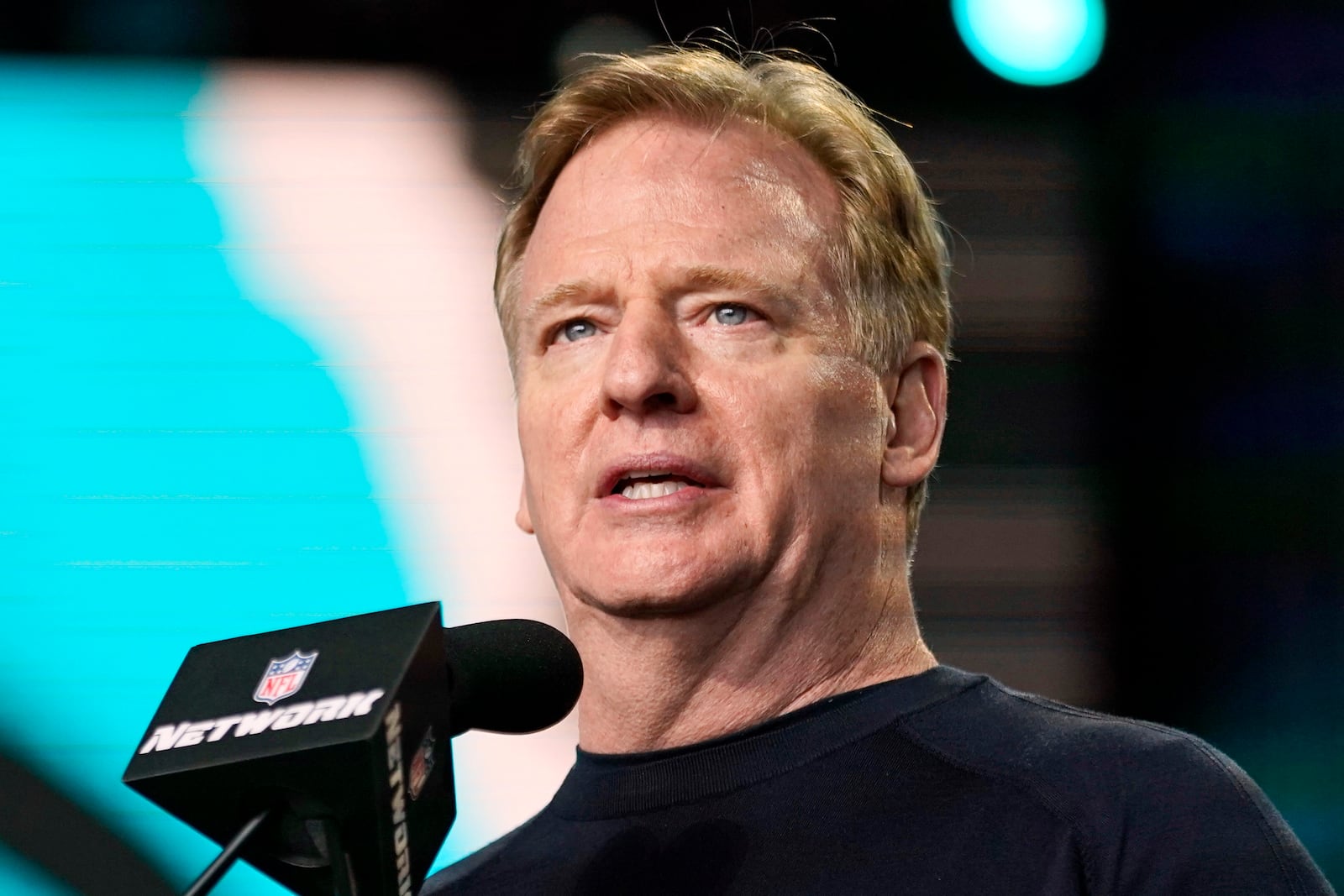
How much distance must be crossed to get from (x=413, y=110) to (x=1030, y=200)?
4.85 feet

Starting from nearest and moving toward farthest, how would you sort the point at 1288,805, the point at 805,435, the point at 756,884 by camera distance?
the point at 756,884, the point at 805,435, the point at 1288,805

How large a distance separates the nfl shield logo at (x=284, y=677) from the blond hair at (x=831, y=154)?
44.5 inches

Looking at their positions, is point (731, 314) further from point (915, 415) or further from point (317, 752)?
point (317, 752)

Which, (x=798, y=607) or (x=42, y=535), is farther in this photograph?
(x=42, y=535)

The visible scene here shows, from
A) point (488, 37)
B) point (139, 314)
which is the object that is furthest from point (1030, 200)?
point (139, 314)

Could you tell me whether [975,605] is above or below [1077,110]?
below

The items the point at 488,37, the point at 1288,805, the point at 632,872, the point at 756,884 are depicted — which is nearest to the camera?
the point at 756,884

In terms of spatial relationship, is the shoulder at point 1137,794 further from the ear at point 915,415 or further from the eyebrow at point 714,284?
the eyebrow at point 714,284

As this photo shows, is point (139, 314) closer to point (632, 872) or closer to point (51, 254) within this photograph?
point (51, 254)

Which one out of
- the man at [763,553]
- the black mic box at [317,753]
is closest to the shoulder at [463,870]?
the man at [763,553]

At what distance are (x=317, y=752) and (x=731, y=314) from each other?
1088 mm

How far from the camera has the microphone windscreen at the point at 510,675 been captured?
4.49 feet

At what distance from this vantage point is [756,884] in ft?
5.67

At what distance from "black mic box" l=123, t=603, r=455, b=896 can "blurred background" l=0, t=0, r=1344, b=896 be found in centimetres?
216
